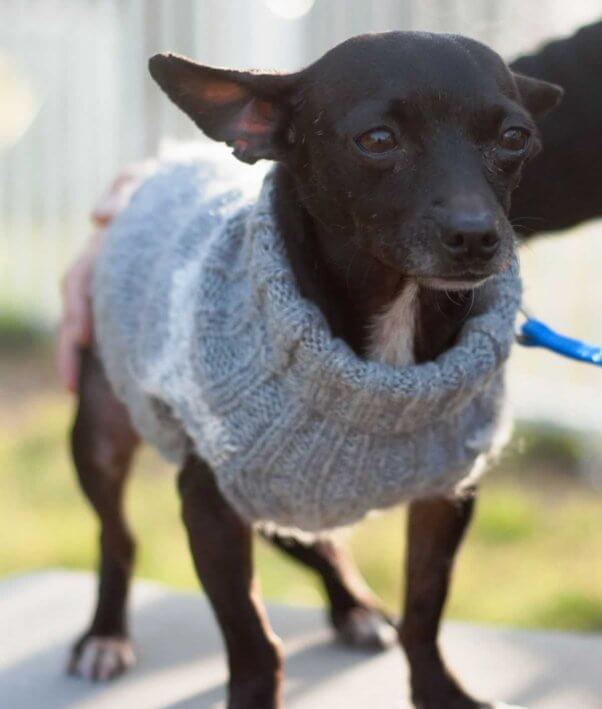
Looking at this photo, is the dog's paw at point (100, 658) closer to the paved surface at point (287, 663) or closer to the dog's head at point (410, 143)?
the paved surface at point (287, 663)

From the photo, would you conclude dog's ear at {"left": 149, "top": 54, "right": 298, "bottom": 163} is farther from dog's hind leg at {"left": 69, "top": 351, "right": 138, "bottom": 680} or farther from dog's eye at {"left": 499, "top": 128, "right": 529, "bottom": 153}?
dog's hind leg at {"left": 69, "top": 351, "right": 138, "bottom": 680}

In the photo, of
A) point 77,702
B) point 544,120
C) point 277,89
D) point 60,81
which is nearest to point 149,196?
point 277,89

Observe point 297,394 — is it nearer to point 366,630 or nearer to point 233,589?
point 233,589

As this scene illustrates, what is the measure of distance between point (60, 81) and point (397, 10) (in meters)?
2.47

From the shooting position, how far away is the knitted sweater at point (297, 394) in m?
1.91

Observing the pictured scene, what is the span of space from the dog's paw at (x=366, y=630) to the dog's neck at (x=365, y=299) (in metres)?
0.79

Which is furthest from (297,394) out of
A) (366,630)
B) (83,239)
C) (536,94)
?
(83,239)

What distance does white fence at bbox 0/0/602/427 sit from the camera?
15.8 ft

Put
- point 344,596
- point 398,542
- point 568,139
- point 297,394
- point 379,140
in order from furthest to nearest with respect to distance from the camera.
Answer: point 398,542 → point 344,596 → point 568,139 → point 297,394 → point 379,140

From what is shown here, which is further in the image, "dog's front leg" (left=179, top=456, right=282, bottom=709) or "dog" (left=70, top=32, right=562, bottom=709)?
"dog's front leg" (left=179, top=456, right=282, bottom=709)

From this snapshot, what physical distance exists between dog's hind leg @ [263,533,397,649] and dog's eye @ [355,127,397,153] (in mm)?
1084

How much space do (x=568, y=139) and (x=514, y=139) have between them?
45 cm

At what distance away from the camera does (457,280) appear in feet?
5.91

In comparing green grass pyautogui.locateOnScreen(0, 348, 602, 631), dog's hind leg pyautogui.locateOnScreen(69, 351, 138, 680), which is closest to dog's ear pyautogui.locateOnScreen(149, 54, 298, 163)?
dog's hind leg pyautogui.locateOnScreen(69, 351, 138, 680)
